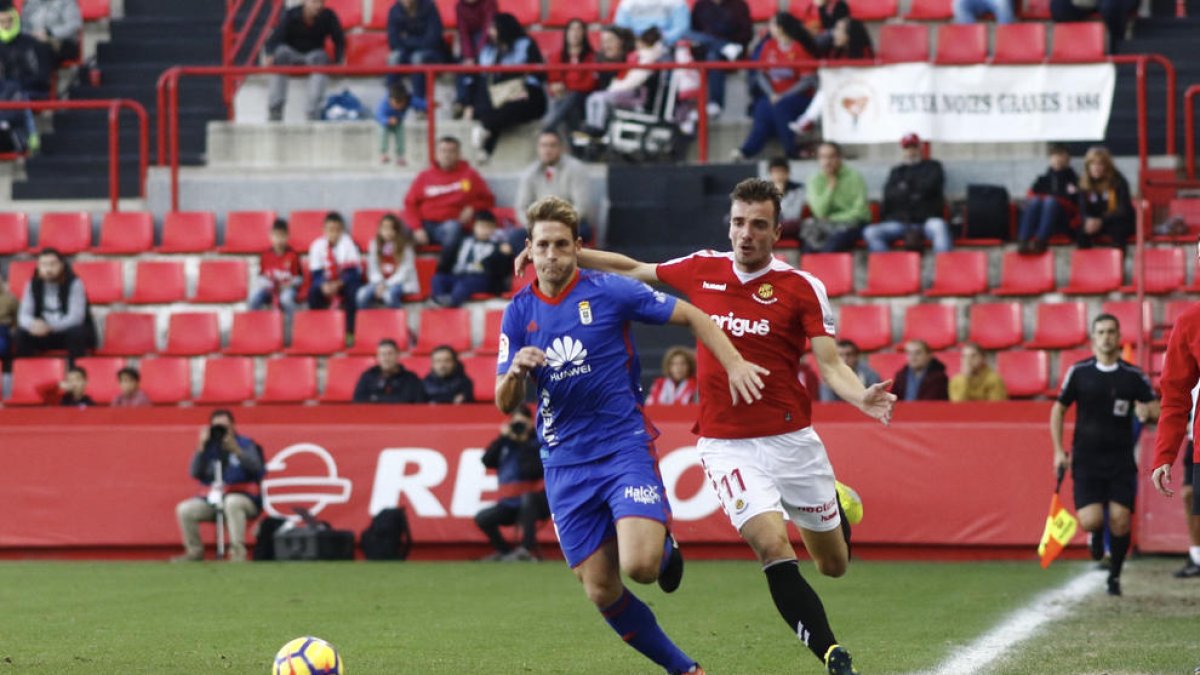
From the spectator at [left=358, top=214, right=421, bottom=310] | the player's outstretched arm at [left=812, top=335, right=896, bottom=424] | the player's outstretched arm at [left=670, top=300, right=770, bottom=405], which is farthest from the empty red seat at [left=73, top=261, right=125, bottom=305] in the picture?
the player's outstretched arm at [left=670, top=300, right=770, bottom=405]

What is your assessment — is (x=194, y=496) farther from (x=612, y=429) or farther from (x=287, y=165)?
(x=612, y=429)

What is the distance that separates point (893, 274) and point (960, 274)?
→ 679mm

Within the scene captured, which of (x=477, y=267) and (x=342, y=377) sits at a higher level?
(x=477, y=267)

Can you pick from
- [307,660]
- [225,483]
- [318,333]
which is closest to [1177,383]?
[307,660]

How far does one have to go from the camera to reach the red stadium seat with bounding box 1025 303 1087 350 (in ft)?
63.4

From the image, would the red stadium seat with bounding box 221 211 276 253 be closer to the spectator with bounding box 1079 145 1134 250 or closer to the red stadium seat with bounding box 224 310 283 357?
the red stadium seat with bounding box 224 310 283 357

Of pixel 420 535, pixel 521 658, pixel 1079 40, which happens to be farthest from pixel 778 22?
pixel 521 658

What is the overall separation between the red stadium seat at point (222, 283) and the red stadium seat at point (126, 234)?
849 mm

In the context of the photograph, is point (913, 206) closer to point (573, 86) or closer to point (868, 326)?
point (868, 326)

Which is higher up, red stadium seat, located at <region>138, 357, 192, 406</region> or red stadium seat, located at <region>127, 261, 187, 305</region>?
red stadium seat, located at <region>127, 261, 187, 305</region>

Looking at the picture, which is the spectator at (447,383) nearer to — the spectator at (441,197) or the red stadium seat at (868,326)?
the spectator at (441,197)

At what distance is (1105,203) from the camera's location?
1989 centimetres

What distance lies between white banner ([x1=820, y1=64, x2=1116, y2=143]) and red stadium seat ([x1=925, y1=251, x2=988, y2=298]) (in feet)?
4.33

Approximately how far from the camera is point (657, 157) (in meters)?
22.0
